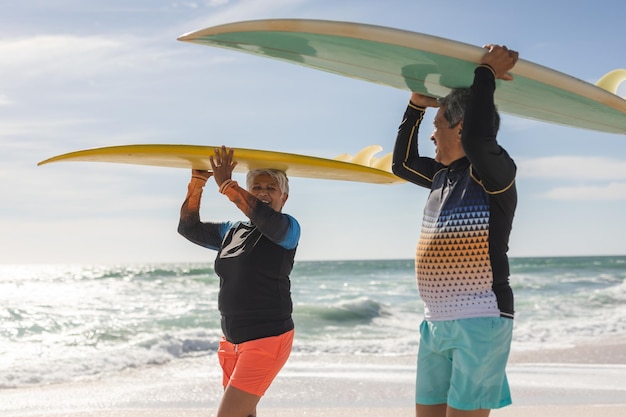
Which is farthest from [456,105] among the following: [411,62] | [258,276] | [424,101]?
[258,276]

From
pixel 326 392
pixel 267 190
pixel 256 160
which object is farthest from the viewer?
pixel 326 392

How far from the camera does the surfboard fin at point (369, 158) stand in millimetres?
3861

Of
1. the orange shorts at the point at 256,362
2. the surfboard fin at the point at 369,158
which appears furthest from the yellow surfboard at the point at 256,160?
the orange shorts at the point at 256,362

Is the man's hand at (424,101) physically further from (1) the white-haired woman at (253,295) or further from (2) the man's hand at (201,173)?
(2) the man's hand at (201,173)

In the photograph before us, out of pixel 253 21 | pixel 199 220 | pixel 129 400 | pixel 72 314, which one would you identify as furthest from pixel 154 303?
pixel 253 21

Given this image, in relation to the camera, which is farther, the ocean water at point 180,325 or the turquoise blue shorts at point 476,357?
the ocean water at point 180,325

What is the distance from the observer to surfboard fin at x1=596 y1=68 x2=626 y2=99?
10.2 ft

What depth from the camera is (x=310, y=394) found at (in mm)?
6602

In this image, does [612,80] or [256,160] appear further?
[256,160]

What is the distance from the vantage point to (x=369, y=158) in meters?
3.92

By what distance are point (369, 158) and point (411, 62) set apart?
4.12ft

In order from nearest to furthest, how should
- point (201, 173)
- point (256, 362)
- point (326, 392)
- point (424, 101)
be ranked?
point (424, 101), point (256, 362), point (201, 173), point (326, 392)

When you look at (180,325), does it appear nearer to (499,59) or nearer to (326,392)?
(326,392)

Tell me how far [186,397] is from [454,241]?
460 centimetres
